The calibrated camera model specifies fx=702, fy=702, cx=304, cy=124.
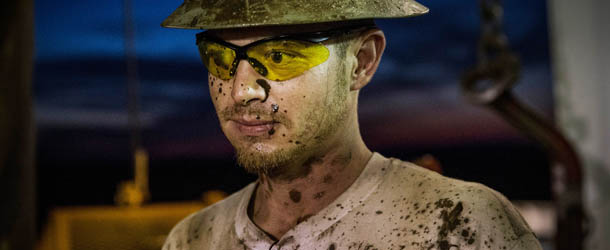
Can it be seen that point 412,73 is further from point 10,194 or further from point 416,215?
point 416,215

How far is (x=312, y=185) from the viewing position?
168 centimetres

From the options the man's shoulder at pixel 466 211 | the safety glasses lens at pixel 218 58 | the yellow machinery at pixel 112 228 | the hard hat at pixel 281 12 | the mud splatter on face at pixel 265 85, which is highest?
the hard hat at pixel 281 12

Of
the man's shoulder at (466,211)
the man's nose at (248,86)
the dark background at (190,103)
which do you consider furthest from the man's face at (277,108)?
the dark background at (190,103)

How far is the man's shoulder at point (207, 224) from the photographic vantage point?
1.83 meters

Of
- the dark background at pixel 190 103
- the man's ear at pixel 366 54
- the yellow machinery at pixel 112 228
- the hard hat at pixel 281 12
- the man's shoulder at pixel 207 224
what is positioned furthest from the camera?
the dark background at pixel 190 103

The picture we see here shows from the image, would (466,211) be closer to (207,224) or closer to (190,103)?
(207,224)

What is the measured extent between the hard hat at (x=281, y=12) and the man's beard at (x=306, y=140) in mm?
138

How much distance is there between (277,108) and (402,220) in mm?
378

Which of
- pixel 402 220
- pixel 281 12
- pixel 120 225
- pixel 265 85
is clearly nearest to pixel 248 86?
pixel 265 85

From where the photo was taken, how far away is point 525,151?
5348 millimetres

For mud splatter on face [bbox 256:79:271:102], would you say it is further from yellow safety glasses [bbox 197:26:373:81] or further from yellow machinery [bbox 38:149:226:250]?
yellow machinery [bbox 38:149:226:250]

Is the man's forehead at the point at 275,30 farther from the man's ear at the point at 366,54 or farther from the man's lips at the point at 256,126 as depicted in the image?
the man's lips at the point at 256,126

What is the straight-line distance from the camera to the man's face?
1.53 meters

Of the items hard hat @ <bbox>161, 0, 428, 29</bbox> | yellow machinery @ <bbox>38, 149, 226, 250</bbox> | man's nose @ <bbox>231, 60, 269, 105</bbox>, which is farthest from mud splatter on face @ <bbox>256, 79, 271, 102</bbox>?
yellow machinery @ <bbox>38, 149, 226, 250</bbox>
